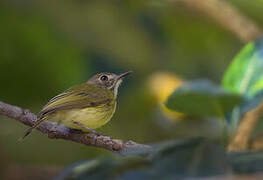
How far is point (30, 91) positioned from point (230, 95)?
224cm

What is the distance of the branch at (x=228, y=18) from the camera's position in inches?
160

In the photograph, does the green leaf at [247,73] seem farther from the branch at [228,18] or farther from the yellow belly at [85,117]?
the branch at [228,18]

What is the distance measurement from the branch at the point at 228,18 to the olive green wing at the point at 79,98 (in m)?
1.10

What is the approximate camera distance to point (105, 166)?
4.25ft

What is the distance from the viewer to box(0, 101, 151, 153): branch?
6.33ft

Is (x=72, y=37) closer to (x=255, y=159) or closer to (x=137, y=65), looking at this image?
(x=137, y=65)

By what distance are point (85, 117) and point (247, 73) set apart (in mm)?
959

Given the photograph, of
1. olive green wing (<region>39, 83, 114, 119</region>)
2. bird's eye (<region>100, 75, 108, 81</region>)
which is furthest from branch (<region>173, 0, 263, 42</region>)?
olive green wing (<region>39, 83, 114, 119</region>)

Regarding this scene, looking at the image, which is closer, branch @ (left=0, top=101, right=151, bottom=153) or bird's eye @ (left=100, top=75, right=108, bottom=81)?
branch @ (left=0, top=101, right=151, bottom=153)

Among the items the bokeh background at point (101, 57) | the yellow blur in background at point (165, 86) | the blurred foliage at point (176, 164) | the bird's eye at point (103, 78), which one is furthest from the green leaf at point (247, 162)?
the yellow blur in background at point (165, 86)

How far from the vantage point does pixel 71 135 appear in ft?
7.59

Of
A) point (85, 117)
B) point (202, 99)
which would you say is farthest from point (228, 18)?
point (202, 99)

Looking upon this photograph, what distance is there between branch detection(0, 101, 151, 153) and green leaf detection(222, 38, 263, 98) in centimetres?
97

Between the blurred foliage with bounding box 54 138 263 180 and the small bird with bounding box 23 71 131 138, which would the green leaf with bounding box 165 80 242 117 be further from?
the blurred foliage with bounding box 54 138 263 180
